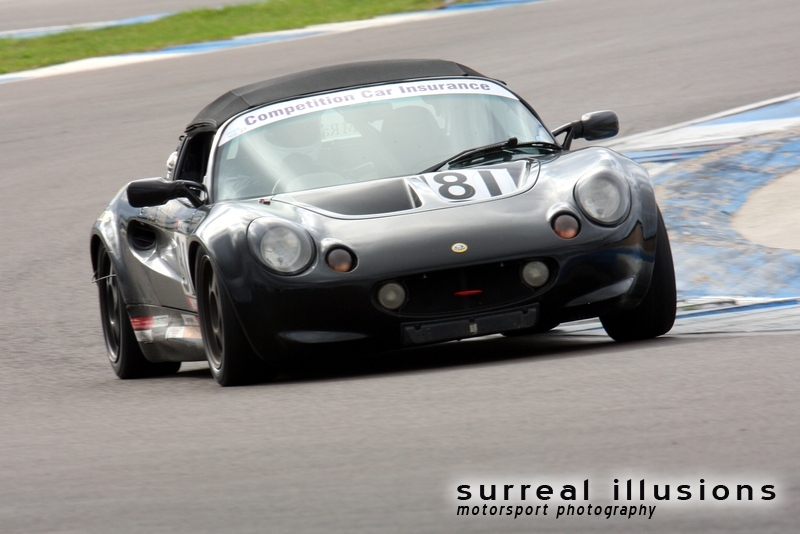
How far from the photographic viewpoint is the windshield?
5.85 meters

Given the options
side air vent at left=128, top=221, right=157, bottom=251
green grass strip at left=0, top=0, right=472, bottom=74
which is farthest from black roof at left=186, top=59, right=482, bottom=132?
green grass strip at left=0, top=0, right=472, bottom=74

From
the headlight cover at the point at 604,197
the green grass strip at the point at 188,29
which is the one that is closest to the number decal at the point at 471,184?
the headlight cover at the point at 604,197

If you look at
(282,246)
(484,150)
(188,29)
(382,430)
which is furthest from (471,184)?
(188,29)

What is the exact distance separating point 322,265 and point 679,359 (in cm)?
126

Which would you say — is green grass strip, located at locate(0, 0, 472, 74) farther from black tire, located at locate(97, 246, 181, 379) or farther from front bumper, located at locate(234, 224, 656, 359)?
front bumper, located at locate(234, 224, 656, 359)

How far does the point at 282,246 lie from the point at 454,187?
0.69 metres

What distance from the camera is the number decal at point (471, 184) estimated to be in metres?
5.25

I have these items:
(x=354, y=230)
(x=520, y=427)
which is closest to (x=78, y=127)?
(x=354, y=230)

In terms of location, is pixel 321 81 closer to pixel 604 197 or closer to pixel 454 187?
pixel 454 187

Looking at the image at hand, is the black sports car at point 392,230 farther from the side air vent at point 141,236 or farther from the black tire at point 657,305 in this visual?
the side air vent at point 141,236

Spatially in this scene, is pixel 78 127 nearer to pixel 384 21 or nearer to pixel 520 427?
pixel 384 21

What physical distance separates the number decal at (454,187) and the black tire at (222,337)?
881 millimetres

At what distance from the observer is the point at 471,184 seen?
5332 millimetres

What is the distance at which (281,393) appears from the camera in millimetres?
4996
